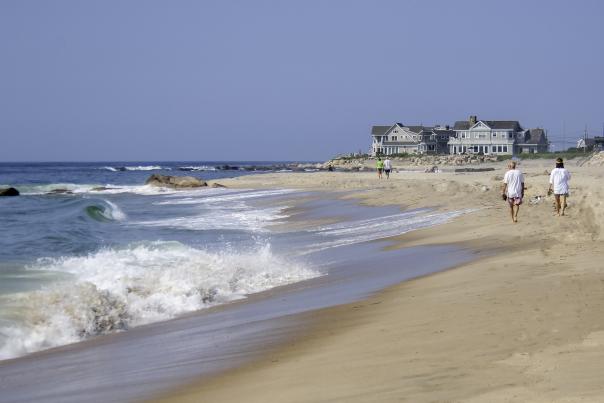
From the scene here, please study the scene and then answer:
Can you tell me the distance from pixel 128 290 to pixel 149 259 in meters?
3.97

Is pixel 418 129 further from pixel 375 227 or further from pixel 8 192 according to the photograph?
pixel 375 227

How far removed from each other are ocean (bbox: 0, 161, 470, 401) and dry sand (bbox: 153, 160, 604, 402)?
66 cm

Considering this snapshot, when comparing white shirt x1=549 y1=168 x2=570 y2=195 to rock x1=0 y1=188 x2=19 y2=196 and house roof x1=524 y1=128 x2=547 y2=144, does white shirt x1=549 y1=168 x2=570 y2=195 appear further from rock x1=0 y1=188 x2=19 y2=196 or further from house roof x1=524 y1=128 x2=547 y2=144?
house roof x1=524 y1=128 x2=547 y2=144

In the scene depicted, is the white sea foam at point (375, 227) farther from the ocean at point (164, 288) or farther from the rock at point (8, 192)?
the rock at point (8, 192)

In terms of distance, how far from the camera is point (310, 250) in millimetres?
16375

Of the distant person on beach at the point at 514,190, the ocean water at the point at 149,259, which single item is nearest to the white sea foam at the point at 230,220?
the ocean water at the point at 149,259

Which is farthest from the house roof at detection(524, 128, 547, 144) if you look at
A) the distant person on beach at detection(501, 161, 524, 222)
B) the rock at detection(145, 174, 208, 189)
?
the distant person on beach at detection(501, 161, 524, 222)

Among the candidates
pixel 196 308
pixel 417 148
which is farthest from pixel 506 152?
pixel 196 308

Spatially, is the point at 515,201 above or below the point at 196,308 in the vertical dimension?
above

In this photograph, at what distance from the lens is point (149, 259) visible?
587 inches

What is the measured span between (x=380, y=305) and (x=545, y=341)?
119 inches

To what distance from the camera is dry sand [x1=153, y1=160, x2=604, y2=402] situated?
515cm

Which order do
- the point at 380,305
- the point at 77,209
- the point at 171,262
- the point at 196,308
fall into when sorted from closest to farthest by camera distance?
the point at 380,305 → the point at 196,308 → the point at 171,262 → the point at 77,209

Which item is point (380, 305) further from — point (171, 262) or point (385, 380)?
point (171, 262)
